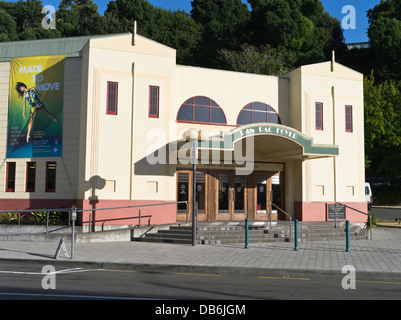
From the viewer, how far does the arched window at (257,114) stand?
70.3 feet

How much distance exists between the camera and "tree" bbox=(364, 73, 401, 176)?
36.3 metres

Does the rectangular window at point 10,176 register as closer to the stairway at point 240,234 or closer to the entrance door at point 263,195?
the stairway at point 240,234

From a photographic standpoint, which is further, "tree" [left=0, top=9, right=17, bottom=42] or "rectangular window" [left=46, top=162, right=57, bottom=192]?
"tree" [left=0, top=9, right=17, bottom=42]

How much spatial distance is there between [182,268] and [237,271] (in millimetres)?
1466

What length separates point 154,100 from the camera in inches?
765

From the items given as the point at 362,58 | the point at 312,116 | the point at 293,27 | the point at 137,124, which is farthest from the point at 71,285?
the point at 362,58

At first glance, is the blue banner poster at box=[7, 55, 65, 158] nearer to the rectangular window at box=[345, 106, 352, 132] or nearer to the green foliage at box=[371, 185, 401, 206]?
the rectangular window at box=[345, 106, 352, 132]

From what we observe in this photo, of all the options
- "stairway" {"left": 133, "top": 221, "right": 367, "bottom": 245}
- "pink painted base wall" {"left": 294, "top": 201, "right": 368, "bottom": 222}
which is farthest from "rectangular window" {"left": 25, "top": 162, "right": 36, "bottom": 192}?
"pink painted base wall" {"left": 294, "top": 201, "right": 368, "bottom": 222}

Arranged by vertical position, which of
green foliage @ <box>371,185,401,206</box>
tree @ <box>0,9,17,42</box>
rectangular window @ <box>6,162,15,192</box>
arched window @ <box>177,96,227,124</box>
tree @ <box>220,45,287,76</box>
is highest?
tree @ <box>0,9,17,42</box>

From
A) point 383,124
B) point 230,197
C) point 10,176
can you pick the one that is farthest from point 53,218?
point 383,124

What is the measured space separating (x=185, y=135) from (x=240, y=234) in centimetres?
444

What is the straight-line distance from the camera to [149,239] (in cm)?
1703

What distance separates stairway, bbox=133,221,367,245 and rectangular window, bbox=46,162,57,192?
5.26 meters

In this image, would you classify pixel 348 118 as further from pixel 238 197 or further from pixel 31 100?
pixel 31 100
